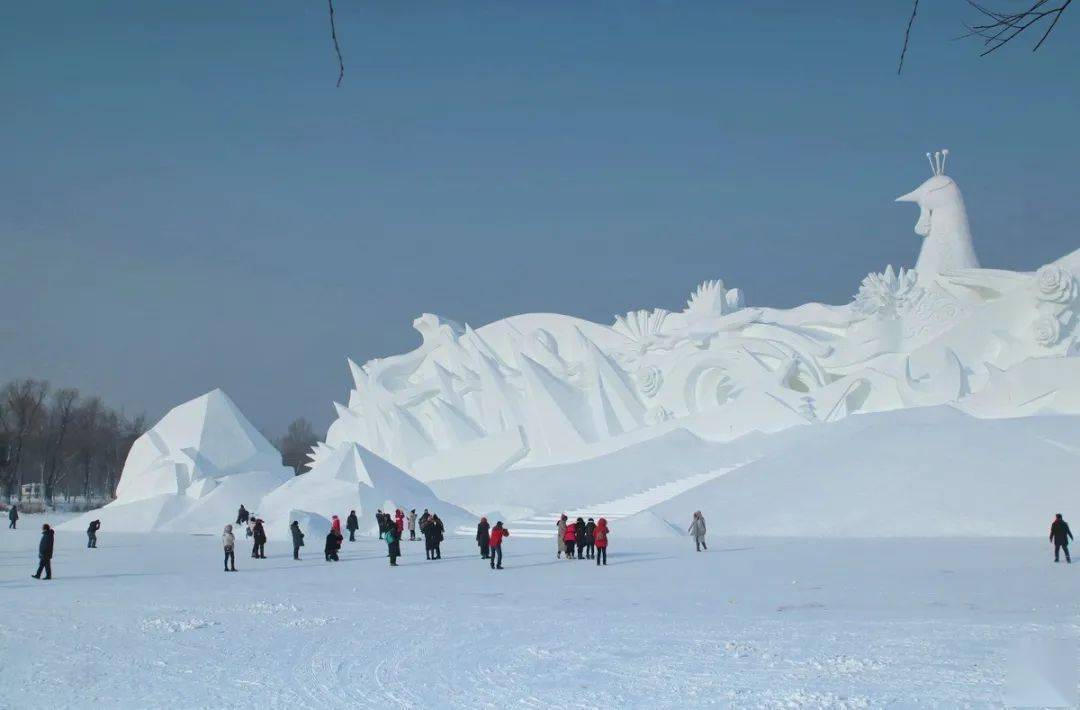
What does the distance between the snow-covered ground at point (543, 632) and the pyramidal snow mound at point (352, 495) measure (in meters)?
8.67

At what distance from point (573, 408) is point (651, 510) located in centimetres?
1590

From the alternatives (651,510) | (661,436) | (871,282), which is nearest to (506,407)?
(661,436)

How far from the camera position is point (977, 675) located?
21.4 ft

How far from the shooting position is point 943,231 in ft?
119

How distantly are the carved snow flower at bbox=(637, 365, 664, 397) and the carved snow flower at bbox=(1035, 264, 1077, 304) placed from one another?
535 inches

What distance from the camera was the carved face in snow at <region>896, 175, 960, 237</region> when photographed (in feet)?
120

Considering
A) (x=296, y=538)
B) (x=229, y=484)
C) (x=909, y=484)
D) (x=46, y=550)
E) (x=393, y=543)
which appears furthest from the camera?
(x=229, y=484)

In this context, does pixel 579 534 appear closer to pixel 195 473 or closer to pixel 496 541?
pixel 496 541

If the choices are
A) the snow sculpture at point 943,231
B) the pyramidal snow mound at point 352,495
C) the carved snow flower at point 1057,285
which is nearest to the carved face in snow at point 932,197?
the snow sculpture at point 943,231

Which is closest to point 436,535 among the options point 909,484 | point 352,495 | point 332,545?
point 332,545

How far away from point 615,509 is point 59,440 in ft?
113

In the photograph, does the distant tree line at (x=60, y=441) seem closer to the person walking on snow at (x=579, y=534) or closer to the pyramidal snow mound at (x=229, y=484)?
the pyramidal snow mound at (x=229, y=484)

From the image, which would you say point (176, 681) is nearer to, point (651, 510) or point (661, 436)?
point (651, 510)

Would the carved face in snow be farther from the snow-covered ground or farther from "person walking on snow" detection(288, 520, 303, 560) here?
"person walking on snow" detection(288, 520, 303, 560)
